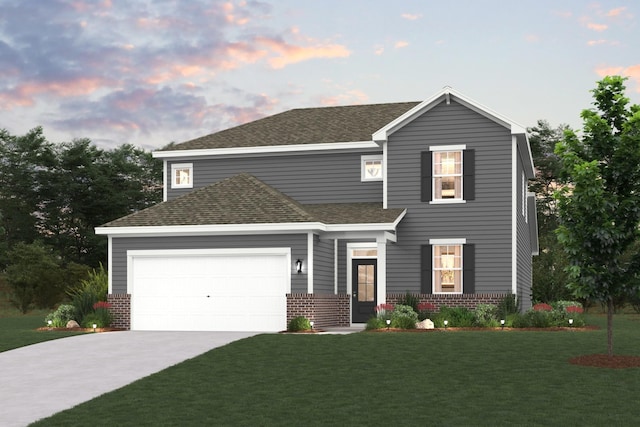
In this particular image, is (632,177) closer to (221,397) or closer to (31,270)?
(221,397)

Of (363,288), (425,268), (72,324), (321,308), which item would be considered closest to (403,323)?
(321,308)

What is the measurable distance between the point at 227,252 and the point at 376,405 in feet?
44.9

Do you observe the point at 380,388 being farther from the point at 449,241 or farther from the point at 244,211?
the point at 449,241

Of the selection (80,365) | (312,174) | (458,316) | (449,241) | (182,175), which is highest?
(182,175)

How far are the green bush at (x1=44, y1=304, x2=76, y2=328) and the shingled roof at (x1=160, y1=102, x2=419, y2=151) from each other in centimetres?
740

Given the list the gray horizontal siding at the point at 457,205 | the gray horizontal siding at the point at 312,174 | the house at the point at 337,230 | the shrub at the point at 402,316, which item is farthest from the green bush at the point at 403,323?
the gray horizontal siding at the point at 312,174

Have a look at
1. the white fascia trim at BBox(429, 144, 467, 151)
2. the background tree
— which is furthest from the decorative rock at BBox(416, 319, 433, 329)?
the background tree

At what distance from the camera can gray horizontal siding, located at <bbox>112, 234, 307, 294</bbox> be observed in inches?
995

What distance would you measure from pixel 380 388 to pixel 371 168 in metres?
→ 16.2

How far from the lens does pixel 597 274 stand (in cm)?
1623

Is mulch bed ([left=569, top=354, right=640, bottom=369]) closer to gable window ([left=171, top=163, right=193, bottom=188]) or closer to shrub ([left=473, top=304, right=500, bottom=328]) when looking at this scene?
shrub ([left=473, top=304, right=500, bottom=328])

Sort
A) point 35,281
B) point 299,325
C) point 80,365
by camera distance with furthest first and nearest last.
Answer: point 35,281 → point 299,325 → point 80,365

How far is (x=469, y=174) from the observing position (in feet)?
90.5

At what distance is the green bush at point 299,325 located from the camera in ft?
80.8
